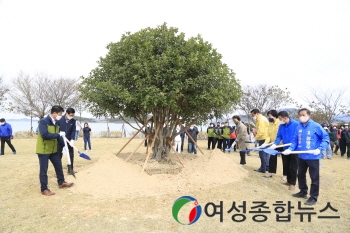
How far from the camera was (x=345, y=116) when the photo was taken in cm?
2691

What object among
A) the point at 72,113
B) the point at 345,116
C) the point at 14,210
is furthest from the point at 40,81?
the point at 345,116

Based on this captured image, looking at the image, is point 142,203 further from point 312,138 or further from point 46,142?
point 312,138

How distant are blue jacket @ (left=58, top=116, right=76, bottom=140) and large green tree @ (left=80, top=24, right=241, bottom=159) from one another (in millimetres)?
835

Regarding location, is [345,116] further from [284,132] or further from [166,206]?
[166,206]

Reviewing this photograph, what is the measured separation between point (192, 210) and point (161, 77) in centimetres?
336

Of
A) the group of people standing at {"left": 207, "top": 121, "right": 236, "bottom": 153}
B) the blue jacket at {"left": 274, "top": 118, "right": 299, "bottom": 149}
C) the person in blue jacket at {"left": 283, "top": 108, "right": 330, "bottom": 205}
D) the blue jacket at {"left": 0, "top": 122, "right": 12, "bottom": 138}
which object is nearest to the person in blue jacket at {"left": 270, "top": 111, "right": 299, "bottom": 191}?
the blue jacket at {"left": 274, "top": 118, "right": 299, "bottom": 149}

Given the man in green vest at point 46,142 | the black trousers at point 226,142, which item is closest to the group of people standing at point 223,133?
the black trousers at point 226,142

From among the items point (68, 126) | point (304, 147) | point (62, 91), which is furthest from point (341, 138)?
point (62, 91)

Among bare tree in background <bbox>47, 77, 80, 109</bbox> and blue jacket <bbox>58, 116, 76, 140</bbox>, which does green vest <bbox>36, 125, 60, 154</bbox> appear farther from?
bare tree in background <bbox>47, 77, 80, 109</bbox>

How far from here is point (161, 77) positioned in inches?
273

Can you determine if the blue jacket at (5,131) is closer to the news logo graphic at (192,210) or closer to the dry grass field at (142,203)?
the dry grass field at (142,203)

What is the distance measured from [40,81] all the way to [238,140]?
3171 centimetres

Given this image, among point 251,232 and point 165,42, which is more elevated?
point 165,42

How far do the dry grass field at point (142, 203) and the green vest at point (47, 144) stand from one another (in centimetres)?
101
